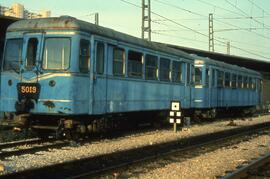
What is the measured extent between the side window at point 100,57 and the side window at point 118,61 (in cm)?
83

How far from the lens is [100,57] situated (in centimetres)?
1418

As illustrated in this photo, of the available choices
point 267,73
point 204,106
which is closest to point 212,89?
point 204,106

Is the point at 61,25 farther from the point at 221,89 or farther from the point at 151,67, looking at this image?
the point at 221,89

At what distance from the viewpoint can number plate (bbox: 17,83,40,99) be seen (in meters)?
13.3

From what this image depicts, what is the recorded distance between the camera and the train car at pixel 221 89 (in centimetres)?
2436

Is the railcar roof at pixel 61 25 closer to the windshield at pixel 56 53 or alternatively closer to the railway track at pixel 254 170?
the windshield at pixel 56 53

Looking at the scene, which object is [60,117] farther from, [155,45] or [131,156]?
[155,45]

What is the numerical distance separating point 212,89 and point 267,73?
3771 cm

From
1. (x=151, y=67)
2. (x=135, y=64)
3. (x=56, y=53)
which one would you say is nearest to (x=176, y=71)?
(x=151, y=67)

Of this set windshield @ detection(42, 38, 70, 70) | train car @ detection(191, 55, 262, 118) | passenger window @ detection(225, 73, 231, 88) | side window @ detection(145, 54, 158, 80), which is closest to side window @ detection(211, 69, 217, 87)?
train car @ detection(191, 55, 262, 118)

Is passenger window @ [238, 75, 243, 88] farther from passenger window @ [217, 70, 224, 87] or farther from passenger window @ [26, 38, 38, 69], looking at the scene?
passenger window @ [26, 38, 38, 69]

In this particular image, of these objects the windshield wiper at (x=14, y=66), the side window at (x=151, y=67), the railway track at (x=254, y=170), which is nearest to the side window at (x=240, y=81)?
the side window at (x=151, y=67)

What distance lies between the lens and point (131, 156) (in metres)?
11.6

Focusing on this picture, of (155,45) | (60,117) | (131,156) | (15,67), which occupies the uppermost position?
(155,45)
